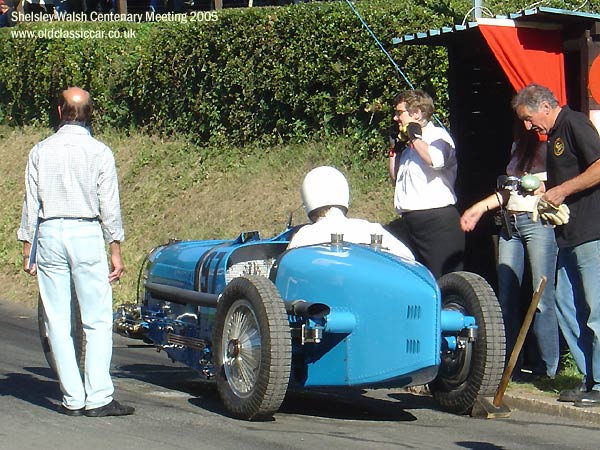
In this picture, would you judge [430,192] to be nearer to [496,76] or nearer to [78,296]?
[496,76]

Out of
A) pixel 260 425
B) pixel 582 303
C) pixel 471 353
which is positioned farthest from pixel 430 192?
pixel 260 425

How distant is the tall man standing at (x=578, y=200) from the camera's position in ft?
25.0

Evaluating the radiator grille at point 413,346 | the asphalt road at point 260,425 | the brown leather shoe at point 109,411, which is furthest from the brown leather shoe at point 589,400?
the brown leather shoe at point 109,411

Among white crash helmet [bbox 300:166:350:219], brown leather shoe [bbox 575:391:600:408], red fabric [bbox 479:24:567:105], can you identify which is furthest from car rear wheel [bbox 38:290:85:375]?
red fabric [bbox 479:24:567:105]

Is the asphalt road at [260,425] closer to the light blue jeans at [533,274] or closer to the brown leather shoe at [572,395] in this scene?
the brown leather shoe at [572,395]

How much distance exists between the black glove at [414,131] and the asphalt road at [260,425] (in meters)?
1.80

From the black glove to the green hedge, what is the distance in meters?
5.04

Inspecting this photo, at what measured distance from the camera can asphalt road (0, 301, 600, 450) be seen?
6484mm

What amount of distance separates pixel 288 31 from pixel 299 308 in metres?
9.45

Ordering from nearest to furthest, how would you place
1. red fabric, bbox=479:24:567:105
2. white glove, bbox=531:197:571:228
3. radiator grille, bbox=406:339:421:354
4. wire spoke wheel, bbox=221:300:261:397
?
radiator grille, bbox=406:339:421:354
wire spoke wheel, bbox=221:300:261:397
white glove, bbox=531:197:571:228
red fabric, bbox=479:24:567:105

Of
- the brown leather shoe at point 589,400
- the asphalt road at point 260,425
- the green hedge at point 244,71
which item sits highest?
the green hedge at point 244,71

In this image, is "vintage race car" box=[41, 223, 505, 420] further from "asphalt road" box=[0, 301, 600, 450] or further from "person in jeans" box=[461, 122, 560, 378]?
"person in jeans" box=[461, 122, 560, 378]

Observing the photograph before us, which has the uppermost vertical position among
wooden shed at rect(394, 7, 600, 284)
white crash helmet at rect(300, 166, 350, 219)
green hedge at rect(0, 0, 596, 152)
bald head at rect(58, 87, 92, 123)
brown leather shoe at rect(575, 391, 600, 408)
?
green hedge at rect(0, 0, 596, 152)

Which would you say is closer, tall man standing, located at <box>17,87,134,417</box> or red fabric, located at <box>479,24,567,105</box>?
tall man standing, located at <box>17,87,134,417</box>
